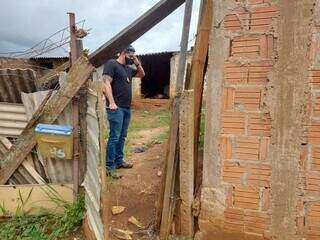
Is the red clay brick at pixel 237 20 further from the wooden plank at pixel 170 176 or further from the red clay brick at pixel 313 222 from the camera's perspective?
the red clay brick at pixel 313 222

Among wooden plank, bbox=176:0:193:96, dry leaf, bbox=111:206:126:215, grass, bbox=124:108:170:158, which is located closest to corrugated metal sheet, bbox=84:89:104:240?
dry leaf, bbox=111:206:126:215

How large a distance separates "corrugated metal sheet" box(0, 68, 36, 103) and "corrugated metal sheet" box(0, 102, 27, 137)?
7 centimetres

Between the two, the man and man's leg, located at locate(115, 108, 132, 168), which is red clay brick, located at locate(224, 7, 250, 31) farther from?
man's leg, located at locate(115, 108, 132, 168)

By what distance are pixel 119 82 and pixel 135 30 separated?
1359 mm

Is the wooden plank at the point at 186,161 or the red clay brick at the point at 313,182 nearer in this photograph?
the red clay brick at the point at 313,182

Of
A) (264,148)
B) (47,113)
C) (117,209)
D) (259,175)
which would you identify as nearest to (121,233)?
(117,209)

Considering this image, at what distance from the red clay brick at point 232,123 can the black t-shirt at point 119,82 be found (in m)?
2.12

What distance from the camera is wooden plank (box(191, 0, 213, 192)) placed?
3393mm

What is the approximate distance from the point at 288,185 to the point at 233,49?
1169 mm

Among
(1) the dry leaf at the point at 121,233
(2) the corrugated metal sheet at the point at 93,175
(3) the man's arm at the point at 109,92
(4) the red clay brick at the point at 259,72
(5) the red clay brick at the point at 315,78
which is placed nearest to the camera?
A: (5) the red clay brick at the point at 315,78

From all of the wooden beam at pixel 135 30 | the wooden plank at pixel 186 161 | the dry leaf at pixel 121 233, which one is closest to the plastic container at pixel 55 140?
the wooden beam at pixel 135 30

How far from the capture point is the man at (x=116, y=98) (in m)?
4.88

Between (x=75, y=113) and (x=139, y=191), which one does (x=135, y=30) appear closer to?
(x=75, y=113)

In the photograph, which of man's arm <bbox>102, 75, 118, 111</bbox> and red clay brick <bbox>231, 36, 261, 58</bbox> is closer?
red clay brick <bbox>231, 36, 261, 58</bbox>
